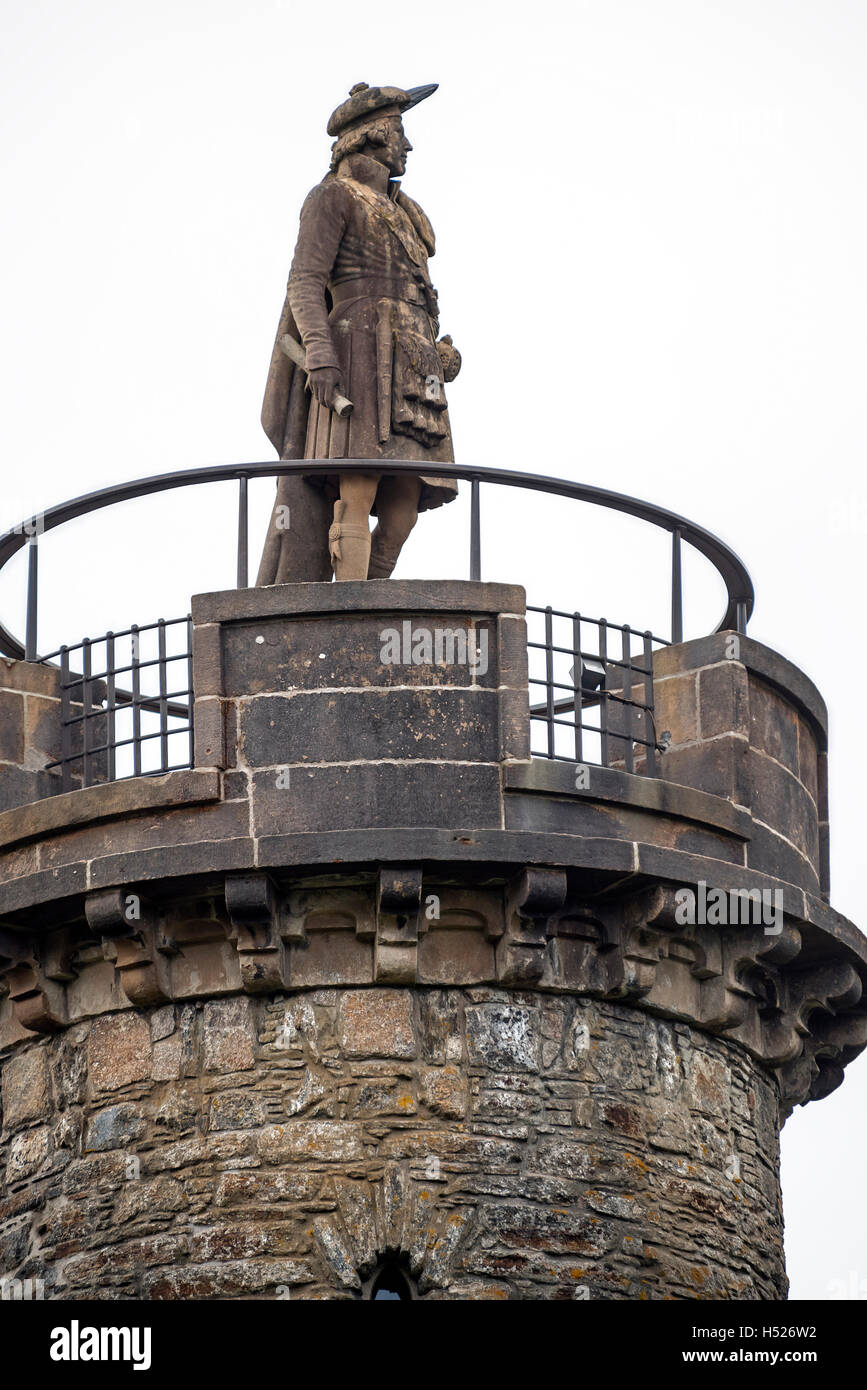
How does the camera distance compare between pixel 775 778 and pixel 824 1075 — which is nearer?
pixel 775 778

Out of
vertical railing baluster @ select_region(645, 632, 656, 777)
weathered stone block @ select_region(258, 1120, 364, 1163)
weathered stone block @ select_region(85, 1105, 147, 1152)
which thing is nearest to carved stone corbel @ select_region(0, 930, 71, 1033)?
weathered stone block @ select_region(85, 1105, 147, 1152)

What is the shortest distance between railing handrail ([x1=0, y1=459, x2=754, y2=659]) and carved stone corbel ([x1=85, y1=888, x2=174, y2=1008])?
2.07 metres

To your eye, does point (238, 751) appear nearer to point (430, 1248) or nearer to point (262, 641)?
point (262, 641)

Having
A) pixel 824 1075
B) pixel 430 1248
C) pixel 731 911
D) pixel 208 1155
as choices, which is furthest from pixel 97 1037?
pixel 824 1075

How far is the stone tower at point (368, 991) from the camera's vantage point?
14.3 metres

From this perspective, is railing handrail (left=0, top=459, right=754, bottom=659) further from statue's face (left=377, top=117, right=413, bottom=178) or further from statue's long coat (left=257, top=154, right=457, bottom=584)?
statue's face (left=377, top=117, right=413, bottom=178)

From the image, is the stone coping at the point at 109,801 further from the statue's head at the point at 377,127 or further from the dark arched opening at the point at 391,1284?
the statue's head at the point at 377,127

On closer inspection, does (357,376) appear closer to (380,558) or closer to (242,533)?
(380,558)

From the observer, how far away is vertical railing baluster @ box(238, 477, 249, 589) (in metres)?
15.2

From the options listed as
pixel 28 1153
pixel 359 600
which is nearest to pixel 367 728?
pixel 359 600

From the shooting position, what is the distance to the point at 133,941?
14805mm

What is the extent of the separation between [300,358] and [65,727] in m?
2.25

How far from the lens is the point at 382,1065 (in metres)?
14.5

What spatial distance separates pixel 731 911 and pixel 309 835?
2.17 m
